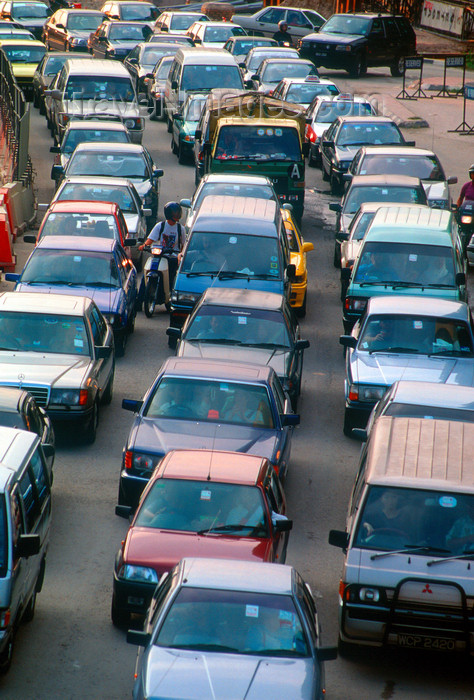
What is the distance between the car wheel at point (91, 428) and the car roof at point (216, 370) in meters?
1.32

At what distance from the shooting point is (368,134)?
2722cm

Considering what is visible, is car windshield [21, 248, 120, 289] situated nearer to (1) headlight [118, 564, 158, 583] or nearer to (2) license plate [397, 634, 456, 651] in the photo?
(1) headlight [118, 564, 158, 583]

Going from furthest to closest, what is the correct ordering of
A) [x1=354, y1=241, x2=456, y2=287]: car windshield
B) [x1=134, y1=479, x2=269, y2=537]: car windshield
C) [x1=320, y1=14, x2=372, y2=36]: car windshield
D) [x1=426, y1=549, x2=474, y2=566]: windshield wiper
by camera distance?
[x1=320, y1=14, x2=372, y2=36]: car windshield < [x1=354, y1=241, x2=456, y2=287]: car windshield < [x1=134, y1=479, x2=269, y2=537]: car windshield < [x1=426, y1=549, x2=474, y2=566]: windshield wiper

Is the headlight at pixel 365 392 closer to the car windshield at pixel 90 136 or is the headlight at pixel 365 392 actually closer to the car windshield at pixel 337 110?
the car windshield at pixel 90 136

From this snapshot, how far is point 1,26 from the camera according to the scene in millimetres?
A: 42562

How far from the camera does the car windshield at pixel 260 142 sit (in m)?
23.1

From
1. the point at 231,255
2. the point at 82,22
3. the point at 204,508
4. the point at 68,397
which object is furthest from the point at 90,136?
the point at 82,22

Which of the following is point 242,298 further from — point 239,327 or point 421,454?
point 421,454

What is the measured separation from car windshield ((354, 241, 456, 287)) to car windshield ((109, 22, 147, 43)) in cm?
2640

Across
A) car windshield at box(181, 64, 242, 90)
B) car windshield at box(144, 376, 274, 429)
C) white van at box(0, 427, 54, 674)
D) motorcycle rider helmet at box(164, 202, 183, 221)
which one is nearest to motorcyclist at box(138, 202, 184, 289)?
motorcycle rider helmet at box(164, 202, 183, 221)

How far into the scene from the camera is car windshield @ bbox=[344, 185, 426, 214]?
21.5 metres

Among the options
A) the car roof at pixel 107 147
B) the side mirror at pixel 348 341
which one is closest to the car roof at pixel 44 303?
the side mirror at pixel 348 341

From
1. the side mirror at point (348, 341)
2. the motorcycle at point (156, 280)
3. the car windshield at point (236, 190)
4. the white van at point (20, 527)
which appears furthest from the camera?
the car windshield at point (236, 190)

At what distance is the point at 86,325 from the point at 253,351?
2.00m
